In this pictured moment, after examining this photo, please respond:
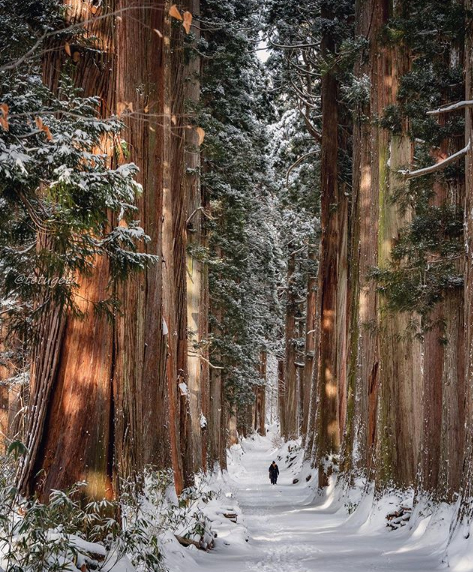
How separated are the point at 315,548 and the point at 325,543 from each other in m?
0.72

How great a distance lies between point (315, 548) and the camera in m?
11.1

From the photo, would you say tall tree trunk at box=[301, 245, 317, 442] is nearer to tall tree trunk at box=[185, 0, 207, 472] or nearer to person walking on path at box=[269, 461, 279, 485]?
person walking on path at box=[269, 461, 279, 485]

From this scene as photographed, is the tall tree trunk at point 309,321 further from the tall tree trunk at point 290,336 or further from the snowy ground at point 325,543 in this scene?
the snowy ground at point 325,543

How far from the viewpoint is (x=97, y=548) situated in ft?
20.0

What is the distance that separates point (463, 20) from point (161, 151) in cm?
458

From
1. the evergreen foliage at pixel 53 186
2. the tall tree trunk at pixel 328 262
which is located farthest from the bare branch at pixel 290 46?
the evergreen foliage at pixel 53 186

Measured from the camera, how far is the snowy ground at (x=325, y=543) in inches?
354

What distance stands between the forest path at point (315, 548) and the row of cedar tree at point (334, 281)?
109 cm

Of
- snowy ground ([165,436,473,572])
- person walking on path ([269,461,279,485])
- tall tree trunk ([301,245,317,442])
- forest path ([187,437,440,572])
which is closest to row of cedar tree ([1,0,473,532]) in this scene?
snowy ground ([165,436,473,572])

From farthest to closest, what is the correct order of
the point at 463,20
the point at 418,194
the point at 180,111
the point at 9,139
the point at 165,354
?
the point at 180,111 < the point at 418,194 < the point at 165,354 < the point at 463,20 < the point at 9,139

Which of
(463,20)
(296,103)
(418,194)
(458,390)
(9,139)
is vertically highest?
(296,103)

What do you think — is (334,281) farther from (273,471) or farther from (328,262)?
(273,471)

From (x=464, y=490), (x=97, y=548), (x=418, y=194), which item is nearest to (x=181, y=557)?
(x=97, y=548)

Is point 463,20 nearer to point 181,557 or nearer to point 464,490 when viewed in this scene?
point 464,490
